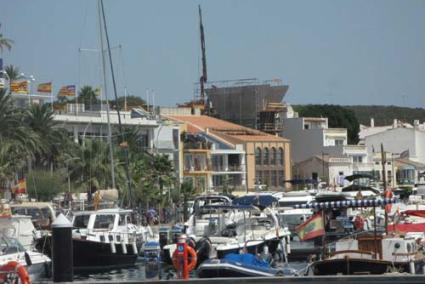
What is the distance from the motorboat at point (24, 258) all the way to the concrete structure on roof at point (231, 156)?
67.8 meters

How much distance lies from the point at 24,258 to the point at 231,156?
8203 centimetres

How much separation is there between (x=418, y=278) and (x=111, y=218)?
2990 cm

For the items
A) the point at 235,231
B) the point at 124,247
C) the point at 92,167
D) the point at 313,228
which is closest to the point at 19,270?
the point at 313,228

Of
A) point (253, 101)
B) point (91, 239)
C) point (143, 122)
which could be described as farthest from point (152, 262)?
point (253, 101)

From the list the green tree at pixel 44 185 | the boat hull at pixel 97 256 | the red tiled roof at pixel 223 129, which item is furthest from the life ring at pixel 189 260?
the red tiled roof at pixel 223 129

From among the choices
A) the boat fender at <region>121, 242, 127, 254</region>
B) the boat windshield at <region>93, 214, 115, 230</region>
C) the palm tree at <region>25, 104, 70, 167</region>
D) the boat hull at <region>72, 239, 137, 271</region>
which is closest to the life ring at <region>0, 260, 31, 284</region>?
the boat hull at <region>72, 239, 137, 271</region>

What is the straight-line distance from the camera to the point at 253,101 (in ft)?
462

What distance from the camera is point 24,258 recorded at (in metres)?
39.7

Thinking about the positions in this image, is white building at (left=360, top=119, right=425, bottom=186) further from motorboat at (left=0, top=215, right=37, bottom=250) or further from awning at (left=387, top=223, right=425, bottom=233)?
motorboat at (left=0, top=215, right=37, bottom=250)

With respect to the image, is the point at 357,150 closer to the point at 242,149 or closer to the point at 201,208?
the point at 242,149

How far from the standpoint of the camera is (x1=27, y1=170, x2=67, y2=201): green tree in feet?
267

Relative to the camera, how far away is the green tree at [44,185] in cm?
8125

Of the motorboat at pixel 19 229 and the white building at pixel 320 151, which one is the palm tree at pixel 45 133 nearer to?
the motorboat at pixel 19 229

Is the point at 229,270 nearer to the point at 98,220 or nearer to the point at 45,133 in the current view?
the point at 98,220
